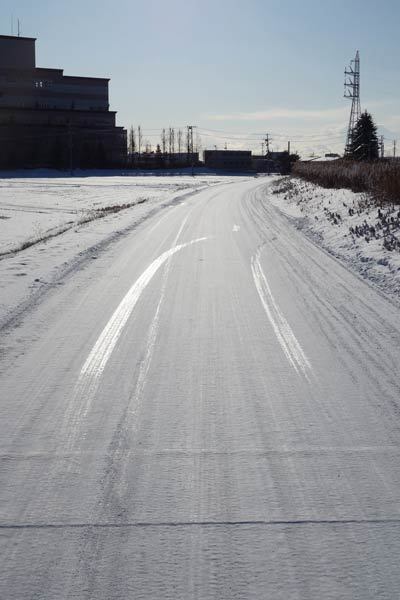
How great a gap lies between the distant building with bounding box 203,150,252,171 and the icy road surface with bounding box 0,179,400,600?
456 ft

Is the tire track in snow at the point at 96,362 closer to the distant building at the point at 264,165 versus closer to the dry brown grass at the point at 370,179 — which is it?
the dry brown grass at the point at 370,179

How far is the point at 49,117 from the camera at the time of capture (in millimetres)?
107250

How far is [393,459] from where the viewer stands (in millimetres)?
4410

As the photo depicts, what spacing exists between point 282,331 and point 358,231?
30.5 feet

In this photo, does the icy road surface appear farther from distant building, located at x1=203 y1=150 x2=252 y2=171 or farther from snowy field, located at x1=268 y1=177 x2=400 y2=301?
distant building, located at x1=203 y1=150 x2=252 y2=171

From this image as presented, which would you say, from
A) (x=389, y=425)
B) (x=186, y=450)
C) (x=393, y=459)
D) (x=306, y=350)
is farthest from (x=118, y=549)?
(x=306, y=350)

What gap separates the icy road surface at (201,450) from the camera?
321cm

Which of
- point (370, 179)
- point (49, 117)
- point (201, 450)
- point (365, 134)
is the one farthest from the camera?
point (49, 117)

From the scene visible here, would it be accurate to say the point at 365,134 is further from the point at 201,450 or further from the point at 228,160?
the point at 228,160

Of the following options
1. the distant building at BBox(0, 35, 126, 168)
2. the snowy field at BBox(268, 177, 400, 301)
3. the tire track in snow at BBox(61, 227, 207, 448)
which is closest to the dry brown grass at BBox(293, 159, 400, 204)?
the snowy field at BBox(268, 177, 400, 301)

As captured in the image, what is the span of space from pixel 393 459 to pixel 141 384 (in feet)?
7.69

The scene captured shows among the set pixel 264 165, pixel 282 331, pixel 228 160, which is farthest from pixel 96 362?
pixel 264 165

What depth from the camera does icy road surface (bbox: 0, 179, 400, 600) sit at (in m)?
3.21

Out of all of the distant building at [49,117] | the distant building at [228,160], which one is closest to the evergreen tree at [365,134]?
the distant building at [49,117]
